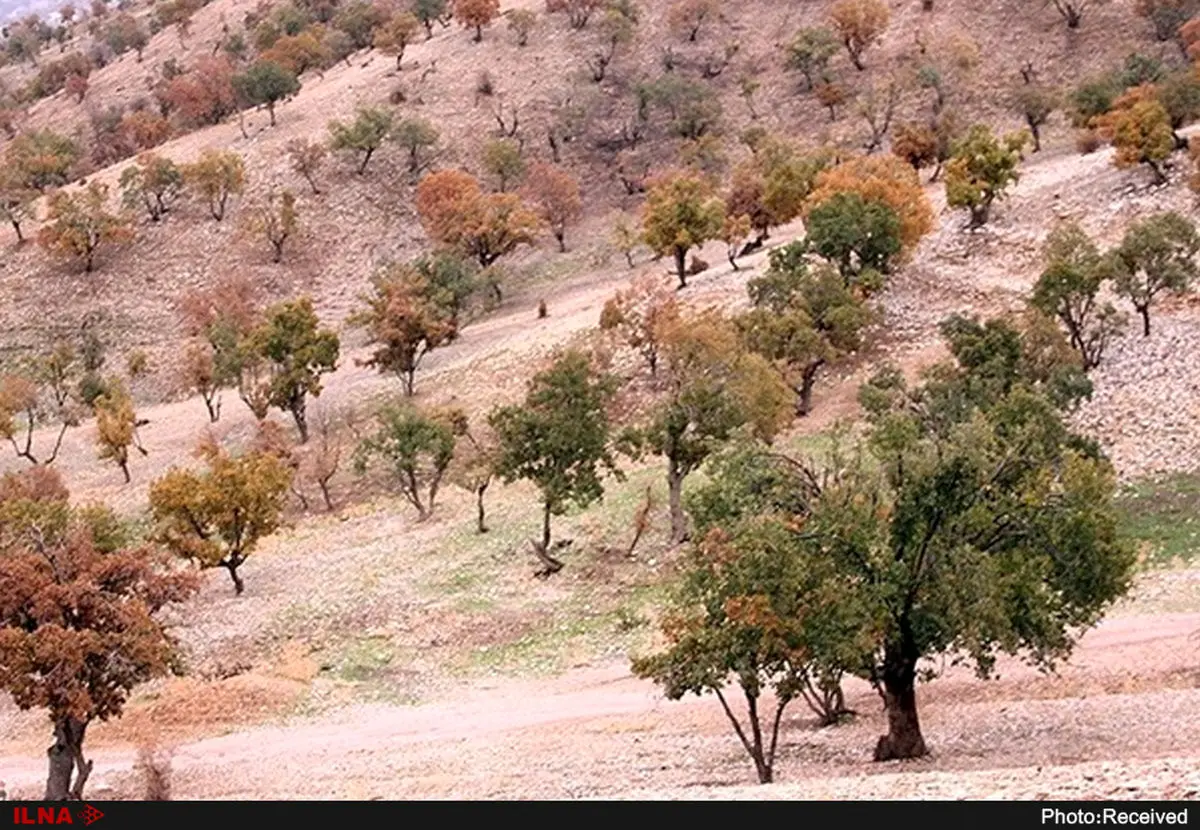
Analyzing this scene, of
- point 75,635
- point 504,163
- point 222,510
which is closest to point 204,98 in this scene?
point 504,163

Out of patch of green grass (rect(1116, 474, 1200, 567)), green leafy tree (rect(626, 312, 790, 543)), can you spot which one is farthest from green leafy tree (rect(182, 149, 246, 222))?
patch of green grass (rect(1116, 474, 1200, 567))

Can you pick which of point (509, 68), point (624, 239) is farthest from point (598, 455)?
point (509, 68)

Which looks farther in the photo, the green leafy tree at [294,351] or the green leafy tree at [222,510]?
the green leafy tree at [294,351]

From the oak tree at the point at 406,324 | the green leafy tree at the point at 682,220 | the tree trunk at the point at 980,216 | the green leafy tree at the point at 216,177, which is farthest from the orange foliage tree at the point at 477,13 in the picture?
the tree trunk at the point at 980,216

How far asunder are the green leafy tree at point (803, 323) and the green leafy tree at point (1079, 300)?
8.03 m

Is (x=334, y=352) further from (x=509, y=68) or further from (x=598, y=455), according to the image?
(x=509, y=68)

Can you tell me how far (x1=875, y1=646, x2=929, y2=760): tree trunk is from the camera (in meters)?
24.8

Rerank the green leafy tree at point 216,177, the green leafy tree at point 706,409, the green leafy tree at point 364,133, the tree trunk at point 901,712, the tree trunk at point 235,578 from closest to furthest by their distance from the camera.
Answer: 1. the tree trunk at point 901,712
2. the green leafy tree at point 706,409
3. the tree trunk at point 235,578
4. the green leafy tree at point 216,177
5. the green leafy tree at point 364,133

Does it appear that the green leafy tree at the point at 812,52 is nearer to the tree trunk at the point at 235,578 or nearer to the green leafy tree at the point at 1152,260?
the green leafy tree at the point at 1152,260

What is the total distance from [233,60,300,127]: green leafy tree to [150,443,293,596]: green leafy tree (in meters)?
67.0

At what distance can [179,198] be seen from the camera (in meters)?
96.4

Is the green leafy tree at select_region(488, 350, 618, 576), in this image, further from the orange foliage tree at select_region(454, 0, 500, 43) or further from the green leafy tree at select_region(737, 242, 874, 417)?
the orange foliage tree at select_region(454, 0, 500, 43)

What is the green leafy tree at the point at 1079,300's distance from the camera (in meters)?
47.1

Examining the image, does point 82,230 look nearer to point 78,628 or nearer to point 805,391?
point 805,391
